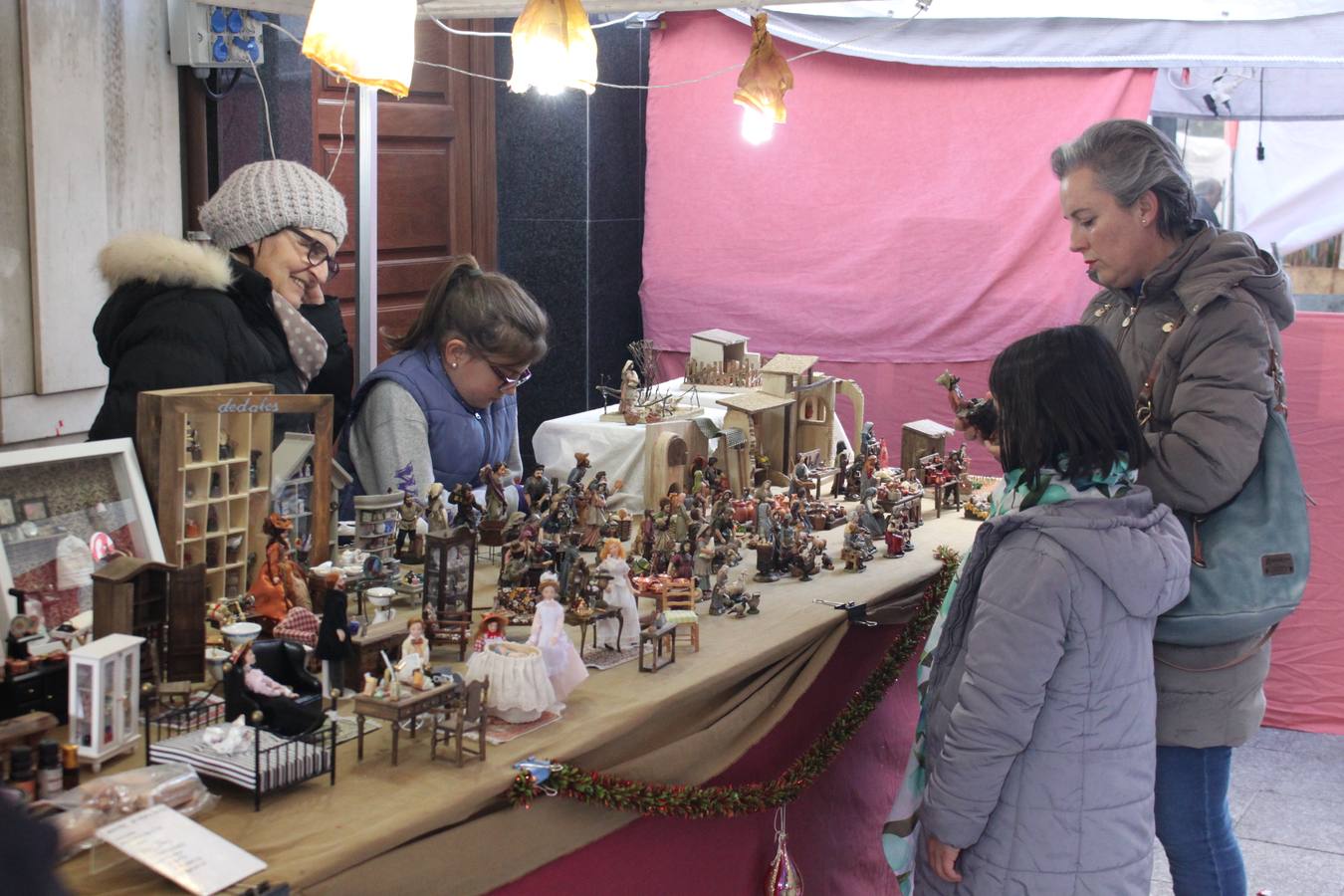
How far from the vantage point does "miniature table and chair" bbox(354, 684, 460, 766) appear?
1795 mm

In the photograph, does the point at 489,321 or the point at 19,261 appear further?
the point at 19,261

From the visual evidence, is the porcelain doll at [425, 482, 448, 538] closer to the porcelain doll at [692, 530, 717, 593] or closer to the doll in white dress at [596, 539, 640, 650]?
the doll in white dress at [596, 539, 640, 650]

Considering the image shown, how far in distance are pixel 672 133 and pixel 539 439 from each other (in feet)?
9.10

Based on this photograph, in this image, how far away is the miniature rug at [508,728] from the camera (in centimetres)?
190

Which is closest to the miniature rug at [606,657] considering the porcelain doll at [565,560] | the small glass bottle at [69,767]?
the porcelain doll at [565,560]

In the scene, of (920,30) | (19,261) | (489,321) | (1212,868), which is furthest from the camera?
(920,30)

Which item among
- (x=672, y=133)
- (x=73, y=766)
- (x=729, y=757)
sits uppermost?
(x=672, y=133)

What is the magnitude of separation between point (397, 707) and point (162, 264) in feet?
4.16

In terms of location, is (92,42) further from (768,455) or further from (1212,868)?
(1212,868)

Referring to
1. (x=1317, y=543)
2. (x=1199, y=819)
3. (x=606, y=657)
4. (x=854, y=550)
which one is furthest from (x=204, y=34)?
(x=1317, y=543)

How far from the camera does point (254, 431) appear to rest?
7.61ft

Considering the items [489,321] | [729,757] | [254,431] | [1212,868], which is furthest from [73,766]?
[1212,868]

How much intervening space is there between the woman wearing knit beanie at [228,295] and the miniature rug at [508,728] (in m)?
0.97

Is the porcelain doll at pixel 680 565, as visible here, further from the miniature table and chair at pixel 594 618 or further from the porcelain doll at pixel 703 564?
the miniature table and chair at pixel 594 618
